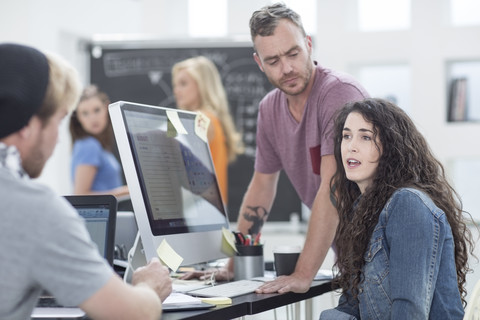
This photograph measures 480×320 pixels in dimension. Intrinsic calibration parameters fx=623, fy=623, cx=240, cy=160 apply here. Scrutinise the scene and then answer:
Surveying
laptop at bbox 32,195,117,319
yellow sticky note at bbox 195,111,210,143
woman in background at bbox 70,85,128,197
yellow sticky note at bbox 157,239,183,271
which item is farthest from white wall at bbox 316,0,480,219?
laptop at bbox 32,195,117,319

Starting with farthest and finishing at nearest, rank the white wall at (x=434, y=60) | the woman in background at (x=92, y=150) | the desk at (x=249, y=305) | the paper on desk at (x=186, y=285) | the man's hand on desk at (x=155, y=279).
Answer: the white wall at (x=434, y=60) < the woman in background at (x=92, y=150) < the paper on desk at (x=186, y=285) < the desk at (x=249, y=305) < the man's hand on desk at (x=155, y=279)

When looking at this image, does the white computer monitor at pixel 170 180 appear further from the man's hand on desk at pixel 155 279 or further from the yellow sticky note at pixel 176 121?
the man's hand on desk at pixel 155 279

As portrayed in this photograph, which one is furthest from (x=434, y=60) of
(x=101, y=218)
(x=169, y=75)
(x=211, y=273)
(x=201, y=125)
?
(x=101, y=218)

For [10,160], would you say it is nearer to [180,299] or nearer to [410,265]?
[180,299]

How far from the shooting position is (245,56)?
4.47m

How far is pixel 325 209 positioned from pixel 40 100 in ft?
3.51

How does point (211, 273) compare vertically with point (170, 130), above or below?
below

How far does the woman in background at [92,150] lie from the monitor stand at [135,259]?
181cm

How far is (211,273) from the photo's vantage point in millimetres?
2059

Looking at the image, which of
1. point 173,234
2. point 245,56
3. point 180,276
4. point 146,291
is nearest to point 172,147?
point 173,234

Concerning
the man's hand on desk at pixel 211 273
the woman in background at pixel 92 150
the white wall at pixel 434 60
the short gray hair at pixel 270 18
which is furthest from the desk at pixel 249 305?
the white wall at pixel 434 60

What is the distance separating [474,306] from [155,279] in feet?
2.40

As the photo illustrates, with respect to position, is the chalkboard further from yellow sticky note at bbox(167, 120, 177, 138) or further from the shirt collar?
the shirt collar

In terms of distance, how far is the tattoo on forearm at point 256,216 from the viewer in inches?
89.4
